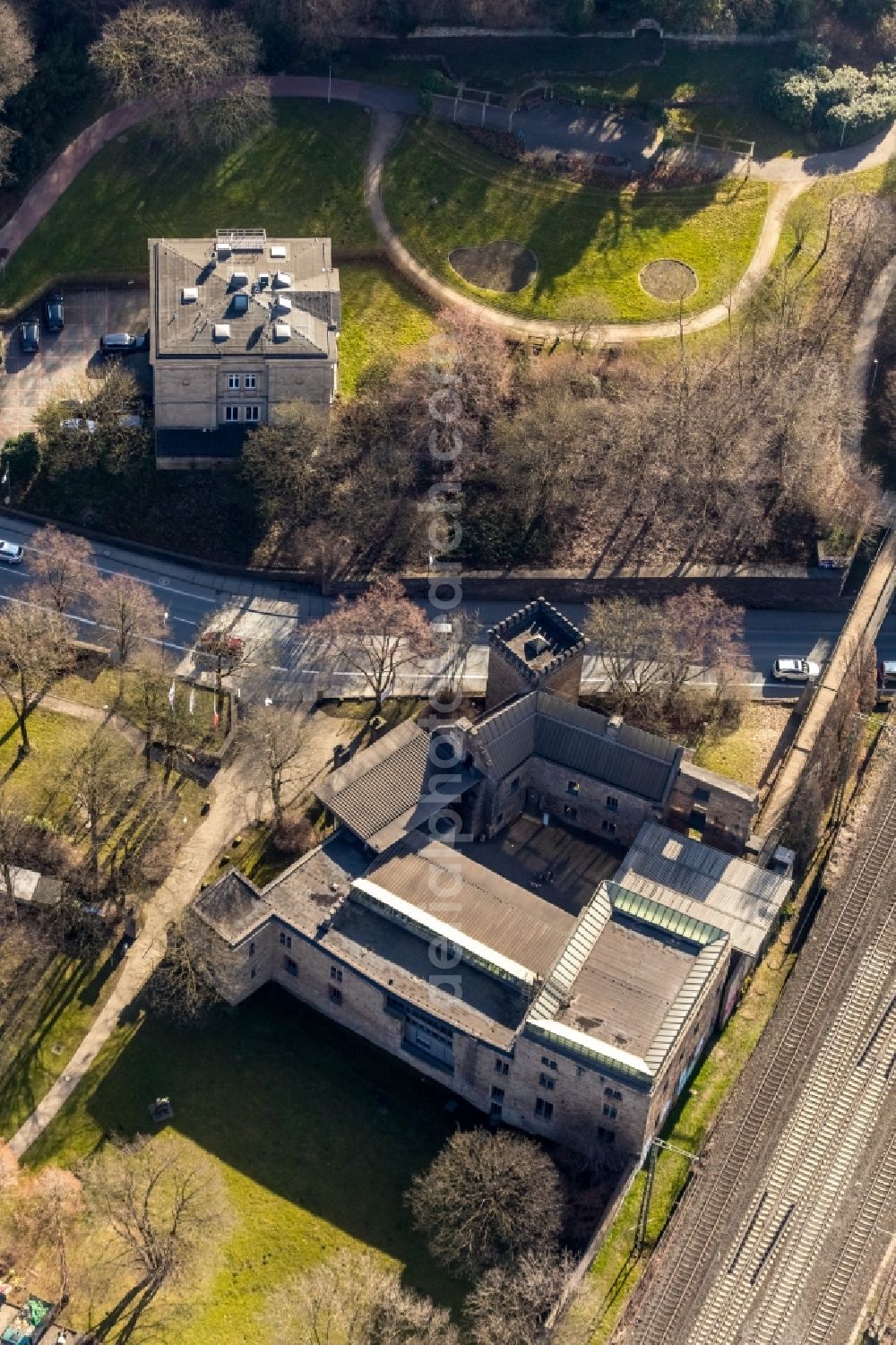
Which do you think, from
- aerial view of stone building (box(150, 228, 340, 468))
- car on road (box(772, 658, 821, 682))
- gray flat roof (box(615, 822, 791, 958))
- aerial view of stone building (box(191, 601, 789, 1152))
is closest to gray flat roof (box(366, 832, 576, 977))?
aerial view of stone building (box(191, 601, 789, 1152))

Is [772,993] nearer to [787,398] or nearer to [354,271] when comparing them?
[787,398]

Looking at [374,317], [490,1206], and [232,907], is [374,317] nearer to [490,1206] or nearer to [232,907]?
[232,907]

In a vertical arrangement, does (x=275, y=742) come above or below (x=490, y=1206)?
above

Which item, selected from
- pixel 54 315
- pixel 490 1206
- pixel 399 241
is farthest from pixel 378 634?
pixel 490 1206

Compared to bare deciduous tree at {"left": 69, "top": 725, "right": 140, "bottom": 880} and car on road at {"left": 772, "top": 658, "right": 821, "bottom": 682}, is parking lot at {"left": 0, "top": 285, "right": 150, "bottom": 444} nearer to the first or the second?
bare deciduous tree at {"left": 69, "top": 725, "right": 140, "bottom": 880}

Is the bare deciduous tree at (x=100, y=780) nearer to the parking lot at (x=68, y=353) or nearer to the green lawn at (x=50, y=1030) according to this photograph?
the green lawn at (x=50, y=1030)

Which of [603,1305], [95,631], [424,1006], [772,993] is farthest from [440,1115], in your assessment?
[95,631]

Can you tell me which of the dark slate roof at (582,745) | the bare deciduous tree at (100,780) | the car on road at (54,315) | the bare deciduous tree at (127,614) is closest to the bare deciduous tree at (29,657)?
the bare deciduous tree at (127,614)
